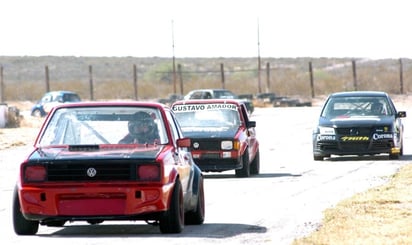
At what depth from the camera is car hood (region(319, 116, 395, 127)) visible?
97.9 feet

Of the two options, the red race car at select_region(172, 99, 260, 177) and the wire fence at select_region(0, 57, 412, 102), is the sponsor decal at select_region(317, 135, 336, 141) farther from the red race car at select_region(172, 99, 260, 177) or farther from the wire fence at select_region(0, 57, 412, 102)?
the wire fence at select_region(0, 57, 412, 102)

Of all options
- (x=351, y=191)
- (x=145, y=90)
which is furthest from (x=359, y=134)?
(x=145, y=90)

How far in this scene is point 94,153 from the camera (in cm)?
1466

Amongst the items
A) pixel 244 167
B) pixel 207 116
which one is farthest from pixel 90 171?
pixel 207 116

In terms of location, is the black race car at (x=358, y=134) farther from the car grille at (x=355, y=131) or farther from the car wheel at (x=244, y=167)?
the car wheel at (x=244, y=167)

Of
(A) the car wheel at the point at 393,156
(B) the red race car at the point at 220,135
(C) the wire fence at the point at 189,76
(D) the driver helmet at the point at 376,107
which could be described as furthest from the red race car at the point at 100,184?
(C) the wire fence at the point at 189,76

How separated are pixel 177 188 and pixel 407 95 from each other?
70.6 metres

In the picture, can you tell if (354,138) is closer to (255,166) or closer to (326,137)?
(326,137)

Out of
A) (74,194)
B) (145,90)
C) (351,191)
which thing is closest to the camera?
(74,194)

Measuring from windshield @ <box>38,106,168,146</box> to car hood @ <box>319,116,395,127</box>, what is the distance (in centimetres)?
1467

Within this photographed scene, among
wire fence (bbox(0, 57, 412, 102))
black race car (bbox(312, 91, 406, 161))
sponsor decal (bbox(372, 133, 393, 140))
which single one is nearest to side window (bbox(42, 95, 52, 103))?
wire fence (bbox(0, 57, 412, 102))

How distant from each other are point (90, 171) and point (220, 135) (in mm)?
11379

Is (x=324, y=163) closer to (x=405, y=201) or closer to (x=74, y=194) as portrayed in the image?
(x=405, y=201)

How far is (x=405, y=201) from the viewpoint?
1834 centimetres
